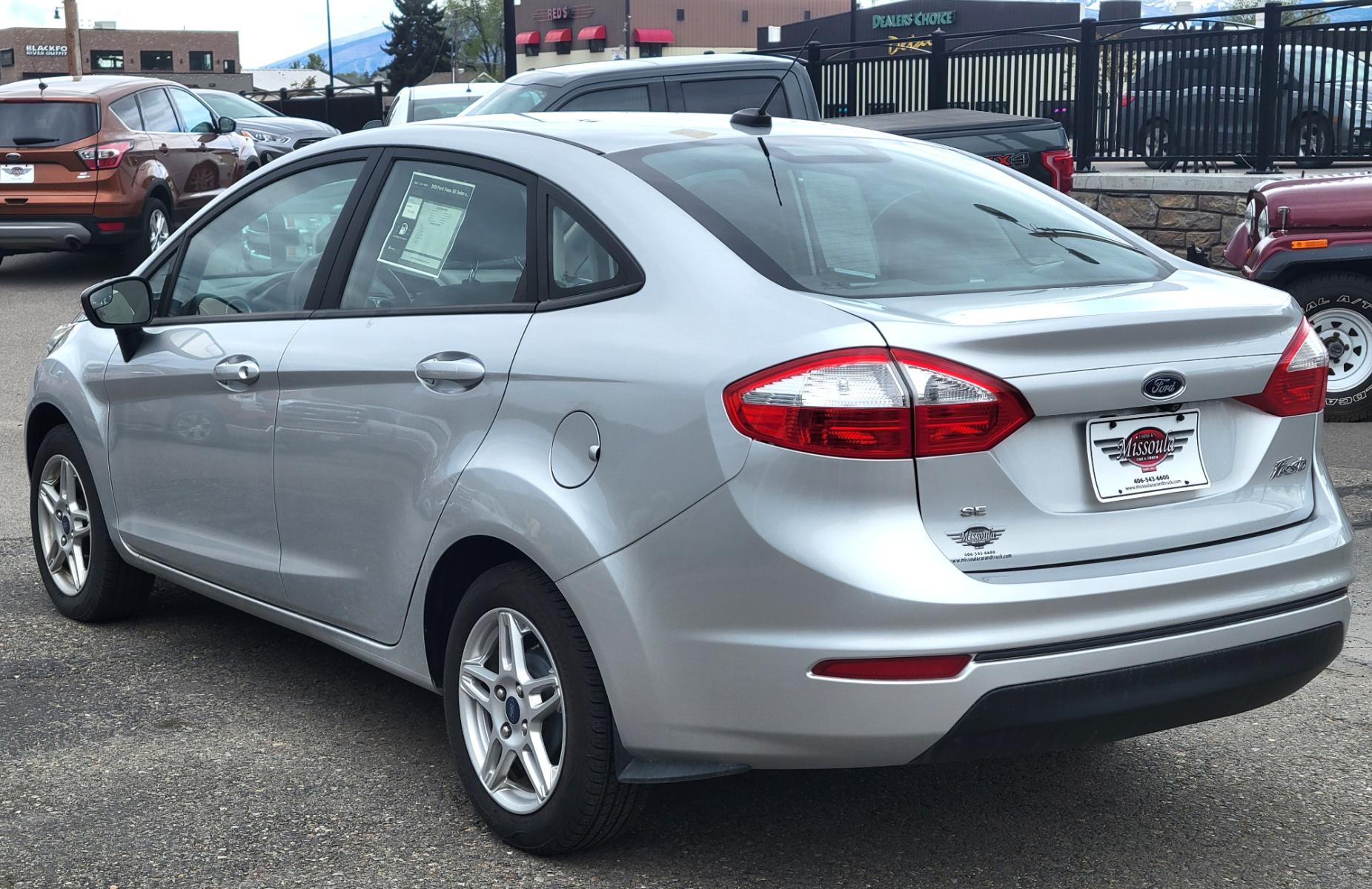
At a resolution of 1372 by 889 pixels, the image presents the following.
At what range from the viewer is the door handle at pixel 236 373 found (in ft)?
14.1

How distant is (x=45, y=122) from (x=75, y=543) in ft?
33.0

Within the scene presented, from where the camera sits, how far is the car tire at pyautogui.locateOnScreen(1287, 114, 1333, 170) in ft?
43.0

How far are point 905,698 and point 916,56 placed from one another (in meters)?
14.6

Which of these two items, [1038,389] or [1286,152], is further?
[1286,152]

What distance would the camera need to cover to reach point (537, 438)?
337 centimetres

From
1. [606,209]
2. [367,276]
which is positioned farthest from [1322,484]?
[367,276]

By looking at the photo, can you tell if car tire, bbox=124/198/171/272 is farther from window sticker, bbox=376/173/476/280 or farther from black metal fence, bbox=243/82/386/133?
black metal fence, bbox=243/82/386/133

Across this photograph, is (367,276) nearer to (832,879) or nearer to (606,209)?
(606,209)

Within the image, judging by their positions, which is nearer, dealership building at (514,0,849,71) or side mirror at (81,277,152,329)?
side mirror at (81,277,152,329)

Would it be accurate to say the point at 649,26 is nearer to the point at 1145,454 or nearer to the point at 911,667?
the point at 1145,454

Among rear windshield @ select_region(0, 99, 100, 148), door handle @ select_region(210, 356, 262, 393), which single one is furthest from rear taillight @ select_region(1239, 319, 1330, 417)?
rear windshield @ select_region(0, 99, 100, 148)

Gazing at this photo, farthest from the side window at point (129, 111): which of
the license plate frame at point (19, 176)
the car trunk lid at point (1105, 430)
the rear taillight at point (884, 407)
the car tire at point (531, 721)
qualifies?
the rear taillight at point (884, 407)

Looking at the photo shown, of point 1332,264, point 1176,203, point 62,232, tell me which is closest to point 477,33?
point 62,232

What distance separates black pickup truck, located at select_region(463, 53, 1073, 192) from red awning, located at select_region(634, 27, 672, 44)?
277 feet
